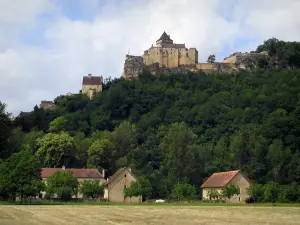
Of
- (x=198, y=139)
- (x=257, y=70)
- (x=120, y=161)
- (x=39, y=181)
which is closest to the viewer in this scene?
(x=39, y=181)

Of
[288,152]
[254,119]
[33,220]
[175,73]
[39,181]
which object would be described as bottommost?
[33,220]

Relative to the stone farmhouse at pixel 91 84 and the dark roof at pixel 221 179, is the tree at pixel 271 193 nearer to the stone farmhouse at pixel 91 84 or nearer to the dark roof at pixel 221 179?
the dark roof at pixel 221 179

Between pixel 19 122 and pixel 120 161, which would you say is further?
pixel 19 122

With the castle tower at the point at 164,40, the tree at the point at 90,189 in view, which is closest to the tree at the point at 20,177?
the tree at the point at 90,189

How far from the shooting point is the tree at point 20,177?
2711 inches

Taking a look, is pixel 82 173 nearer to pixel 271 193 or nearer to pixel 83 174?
pixel 83 174

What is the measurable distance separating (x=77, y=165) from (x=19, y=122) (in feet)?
113

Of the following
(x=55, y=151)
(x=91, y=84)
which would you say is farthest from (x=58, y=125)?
(x=91, y=84)

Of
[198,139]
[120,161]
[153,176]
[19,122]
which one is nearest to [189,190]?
[153,176]

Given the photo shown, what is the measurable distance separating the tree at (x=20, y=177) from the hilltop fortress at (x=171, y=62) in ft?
343

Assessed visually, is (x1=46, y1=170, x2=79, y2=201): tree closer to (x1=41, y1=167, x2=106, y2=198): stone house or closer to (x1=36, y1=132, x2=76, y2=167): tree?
(x1=41, y1=167, x2=106, y2=198): stone house

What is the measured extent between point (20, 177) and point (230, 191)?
30947 mm

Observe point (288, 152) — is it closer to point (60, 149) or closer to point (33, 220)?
point (60, 149)

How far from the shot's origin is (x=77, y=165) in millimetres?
114812
